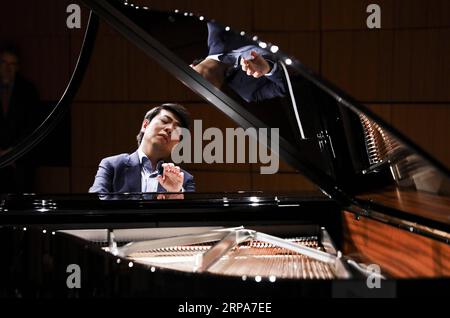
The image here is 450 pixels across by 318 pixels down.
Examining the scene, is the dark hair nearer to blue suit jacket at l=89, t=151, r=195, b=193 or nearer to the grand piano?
blue suit jacket at l=89, t=151, r=195, b=193

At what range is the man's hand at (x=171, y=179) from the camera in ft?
8.20

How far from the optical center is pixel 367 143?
1580 mm

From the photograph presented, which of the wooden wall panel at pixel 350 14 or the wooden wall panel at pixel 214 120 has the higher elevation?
the wooden wall panel at pixel 350 14

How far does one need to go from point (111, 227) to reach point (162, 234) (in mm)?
154

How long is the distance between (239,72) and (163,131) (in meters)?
0.90

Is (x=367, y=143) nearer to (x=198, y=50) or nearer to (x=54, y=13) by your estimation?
(x=198, y=50)

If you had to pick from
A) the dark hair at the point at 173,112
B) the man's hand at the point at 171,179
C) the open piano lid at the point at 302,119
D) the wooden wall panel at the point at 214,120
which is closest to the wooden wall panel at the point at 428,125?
the wooden wall panel at the point at 214,120

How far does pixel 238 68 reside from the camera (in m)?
1.74

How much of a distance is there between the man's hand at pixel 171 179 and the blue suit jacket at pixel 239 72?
0.84m

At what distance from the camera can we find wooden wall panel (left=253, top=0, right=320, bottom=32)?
3.49 m

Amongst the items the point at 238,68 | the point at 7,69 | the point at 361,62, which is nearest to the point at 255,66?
the point at 238,68

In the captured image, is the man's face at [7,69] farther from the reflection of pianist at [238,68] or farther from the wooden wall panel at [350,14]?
the reflection of pianist at [238,68]
